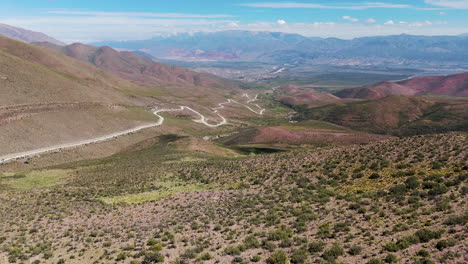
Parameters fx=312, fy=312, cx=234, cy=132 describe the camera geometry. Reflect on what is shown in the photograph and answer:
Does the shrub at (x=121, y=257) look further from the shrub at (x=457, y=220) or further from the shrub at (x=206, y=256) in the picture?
the shrub at (x=457, y=220)

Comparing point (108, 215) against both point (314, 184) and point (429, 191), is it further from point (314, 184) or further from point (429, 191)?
point (429, 191)

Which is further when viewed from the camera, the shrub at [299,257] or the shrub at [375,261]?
the shrub at [299,257]

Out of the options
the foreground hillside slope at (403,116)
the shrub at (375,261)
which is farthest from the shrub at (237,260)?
the foreground hillside slope at (403,116)

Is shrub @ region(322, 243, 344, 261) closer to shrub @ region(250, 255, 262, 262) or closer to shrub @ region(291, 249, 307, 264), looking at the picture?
shrub @ region(291, 249, 307, 264)

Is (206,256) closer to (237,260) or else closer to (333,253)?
(237,260)

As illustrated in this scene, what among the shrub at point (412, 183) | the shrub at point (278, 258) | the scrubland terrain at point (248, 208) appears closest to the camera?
the shrub at point (278, 258)

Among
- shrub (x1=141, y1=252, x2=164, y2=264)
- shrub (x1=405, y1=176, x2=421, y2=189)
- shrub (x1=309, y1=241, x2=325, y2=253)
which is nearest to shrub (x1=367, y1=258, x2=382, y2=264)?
shrub (x1=309, y1=241, x2=325, y2=253)

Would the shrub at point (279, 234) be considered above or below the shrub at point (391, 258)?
below

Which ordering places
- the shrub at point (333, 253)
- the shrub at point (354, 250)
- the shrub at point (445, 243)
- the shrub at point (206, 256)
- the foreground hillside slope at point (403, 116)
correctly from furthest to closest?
the foreground hillside slope at point (403, 116) → the shrub at point (206, 256) → the shrub at point (354, 250) → the shrub at point (333, 253) → the shrub at point (445, 243)
